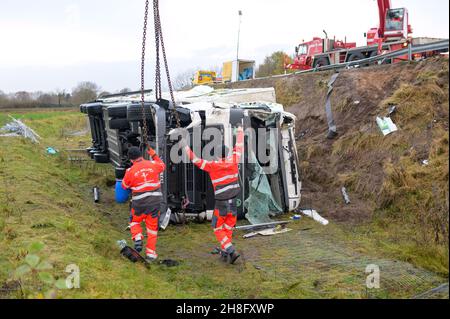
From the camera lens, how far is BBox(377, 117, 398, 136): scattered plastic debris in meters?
10.3

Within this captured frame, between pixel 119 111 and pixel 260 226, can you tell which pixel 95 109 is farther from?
pixel 260 226

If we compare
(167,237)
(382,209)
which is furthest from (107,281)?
(382,209)

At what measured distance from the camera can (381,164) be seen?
9.57 metres

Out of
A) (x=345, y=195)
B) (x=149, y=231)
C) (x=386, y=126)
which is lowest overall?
(x=345, y=195)

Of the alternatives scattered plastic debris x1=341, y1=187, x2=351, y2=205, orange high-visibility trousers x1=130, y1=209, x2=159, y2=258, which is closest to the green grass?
orange high-visibility trousers x1=130, y1=209, x2=159, y2=258

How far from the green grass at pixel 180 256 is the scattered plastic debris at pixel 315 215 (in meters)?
0.17

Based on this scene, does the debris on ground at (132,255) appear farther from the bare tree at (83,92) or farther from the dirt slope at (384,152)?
the bare tree at (83,92)

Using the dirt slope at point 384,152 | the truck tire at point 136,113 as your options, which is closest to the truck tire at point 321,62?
the dirt slope at point 384,152

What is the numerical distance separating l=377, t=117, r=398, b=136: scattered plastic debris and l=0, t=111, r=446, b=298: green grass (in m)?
3.24

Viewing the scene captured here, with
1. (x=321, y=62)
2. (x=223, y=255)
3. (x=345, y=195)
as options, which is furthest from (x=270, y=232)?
(x=321, y=62)

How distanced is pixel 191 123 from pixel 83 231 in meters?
2.51

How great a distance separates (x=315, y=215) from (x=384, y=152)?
2375mm

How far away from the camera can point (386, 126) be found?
1045cm

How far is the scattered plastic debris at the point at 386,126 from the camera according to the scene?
406 inches
